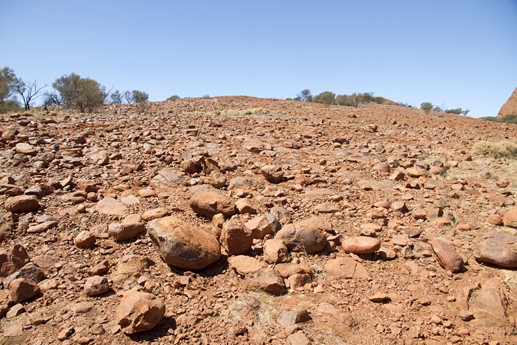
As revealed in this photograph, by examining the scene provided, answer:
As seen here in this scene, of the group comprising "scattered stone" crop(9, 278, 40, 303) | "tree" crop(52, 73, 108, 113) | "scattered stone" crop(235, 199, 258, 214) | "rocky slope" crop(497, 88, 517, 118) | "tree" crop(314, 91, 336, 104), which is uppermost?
"rocky slope" crop(497, 88, 517, 118)

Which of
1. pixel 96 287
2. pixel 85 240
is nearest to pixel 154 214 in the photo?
pixel 85 240

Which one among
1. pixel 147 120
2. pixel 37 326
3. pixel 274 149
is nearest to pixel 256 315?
pixel 37 326

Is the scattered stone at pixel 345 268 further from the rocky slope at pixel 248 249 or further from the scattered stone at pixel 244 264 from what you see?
the scattered stone at pixel 244 264

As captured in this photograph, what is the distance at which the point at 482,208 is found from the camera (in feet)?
13.6

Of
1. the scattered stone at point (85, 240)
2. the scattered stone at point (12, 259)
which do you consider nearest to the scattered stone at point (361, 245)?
the scattered stone at point (85, 240)

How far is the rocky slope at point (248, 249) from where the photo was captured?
2.41 m

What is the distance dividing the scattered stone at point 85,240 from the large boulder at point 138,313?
105cm

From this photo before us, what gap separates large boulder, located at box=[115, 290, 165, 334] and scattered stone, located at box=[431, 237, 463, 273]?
8.20 feet

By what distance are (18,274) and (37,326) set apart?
614mm

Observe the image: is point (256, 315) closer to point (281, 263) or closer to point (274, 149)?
point (281, 263)

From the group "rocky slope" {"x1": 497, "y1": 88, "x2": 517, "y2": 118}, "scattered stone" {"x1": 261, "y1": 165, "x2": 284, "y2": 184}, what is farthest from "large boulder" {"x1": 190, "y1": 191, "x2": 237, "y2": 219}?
"rocky slope" {"x1": 497, "y1": 88, "x2": 517, "y2": 118}

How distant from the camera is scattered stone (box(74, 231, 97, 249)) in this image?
10.5 ft

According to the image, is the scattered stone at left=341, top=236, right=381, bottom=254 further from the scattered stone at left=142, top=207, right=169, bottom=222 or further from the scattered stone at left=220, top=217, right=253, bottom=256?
the scattered stone at left=142, top=207, right=169, bottom=222

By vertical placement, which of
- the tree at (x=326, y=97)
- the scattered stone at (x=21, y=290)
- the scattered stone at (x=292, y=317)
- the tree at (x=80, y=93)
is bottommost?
the scattered stone at (x=292, y=317)
